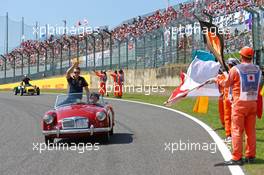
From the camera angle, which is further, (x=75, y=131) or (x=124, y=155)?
(x=75, y=131)

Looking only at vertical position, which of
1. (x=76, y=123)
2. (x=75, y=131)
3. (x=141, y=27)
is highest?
(x=141, y=27)

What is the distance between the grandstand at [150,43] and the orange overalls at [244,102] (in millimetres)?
14373

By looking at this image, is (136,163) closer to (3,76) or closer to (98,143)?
(98,143)

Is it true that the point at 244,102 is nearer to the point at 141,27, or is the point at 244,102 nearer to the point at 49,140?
the point at 49,140

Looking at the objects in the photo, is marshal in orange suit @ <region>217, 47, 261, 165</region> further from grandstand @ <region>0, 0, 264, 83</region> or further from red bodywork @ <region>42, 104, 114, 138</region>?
grandstand @ <region>0, 0, 264, 83</region>

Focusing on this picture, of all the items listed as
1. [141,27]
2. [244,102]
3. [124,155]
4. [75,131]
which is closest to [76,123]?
[75,131]

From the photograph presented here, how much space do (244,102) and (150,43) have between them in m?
29.3

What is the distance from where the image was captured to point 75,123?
994 cm

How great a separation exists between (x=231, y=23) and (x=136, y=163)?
Answer: 82.6 ft

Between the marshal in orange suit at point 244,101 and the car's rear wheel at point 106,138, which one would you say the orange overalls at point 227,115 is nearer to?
the car's rear wheel at point 106,138

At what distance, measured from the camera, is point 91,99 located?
36.7 ft

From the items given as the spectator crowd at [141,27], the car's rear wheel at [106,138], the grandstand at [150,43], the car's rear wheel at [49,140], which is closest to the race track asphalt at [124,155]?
the car's rear wheel at [106,138]

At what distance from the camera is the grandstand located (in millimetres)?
29141

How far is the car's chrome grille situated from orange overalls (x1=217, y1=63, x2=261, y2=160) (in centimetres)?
348
